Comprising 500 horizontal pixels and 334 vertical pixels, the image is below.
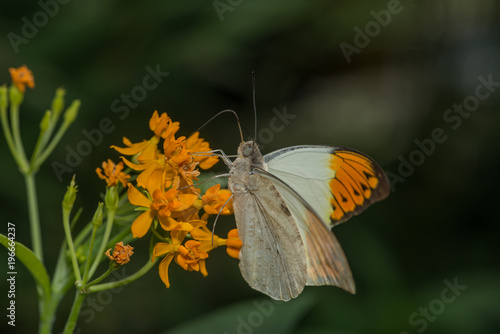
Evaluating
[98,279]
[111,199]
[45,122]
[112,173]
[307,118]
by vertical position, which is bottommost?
[98,279]

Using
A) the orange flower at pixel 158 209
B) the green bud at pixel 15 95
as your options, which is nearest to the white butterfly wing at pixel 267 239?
the orange flower at pixel 158 209

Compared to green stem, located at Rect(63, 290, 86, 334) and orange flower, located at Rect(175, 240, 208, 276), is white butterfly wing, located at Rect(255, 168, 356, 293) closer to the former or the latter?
orange flower, located at Rect(175, 240, 208, 276)

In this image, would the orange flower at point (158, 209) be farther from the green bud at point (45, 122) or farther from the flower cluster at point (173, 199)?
the green bud at point (45, 122)

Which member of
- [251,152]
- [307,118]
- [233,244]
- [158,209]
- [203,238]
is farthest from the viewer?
[307,118]

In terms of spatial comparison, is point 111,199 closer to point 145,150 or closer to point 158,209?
point 158,209

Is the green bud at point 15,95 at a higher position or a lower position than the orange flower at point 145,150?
higher

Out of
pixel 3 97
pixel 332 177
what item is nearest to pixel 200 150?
pixel 332 177
